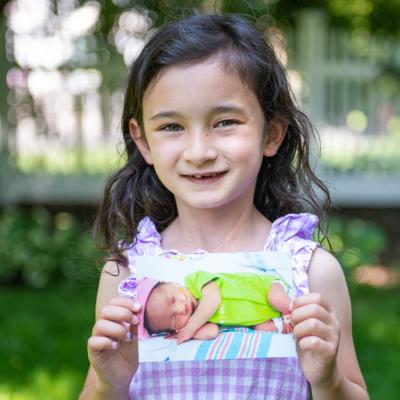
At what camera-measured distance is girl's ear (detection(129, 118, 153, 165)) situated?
6.79 feet

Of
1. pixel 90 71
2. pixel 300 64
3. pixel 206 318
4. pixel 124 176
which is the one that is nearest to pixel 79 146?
pixel 90 71

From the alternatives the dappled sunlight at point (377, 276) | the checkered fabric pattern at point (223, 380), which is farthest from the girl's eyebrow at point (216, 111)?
the dappled sunlight at point (377, 276)

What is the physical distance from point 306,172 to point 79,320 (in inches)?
147

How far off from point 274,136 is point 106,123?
19.4 ft

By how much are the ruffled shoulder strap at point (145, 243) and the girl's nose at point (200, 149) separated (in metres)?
0.29

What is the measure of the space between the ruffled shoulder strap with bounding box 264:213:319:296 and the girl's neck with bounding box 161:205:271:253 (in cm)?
3

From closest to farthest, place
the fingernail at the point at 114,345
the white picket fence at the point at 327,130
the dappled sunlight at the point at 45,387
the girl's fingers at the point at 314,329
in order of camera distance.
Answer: the girl's fingers at the point at 314,329
the fingernail at the point at 114,345
the dappled sunlight at the point at 45,387
the white picket fence at the point at 327,130

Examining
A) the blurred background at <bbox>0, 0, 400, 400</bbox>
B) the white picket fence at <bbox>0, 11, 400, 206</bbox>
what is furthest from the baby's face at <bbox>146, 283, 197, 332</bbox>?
the white picket fence at <bbox>0, 11, 400, 206</bbox>

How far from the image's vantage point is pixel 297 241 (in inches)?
77.1

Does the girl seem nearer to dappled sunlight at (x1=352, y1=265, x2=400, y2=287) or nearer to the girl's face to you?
the girl's face

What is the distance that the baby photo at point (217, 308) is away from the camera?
177 centimetres

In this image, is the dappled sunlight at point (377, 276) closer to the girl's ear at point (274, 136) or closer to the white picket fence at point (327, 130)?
the white picket fence at point (327, 130)

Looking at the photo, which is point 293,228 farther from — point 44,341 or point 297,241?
point 44,341

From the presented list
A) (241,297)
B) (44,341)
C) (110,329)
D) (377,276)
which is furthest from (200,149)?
(377,276)
